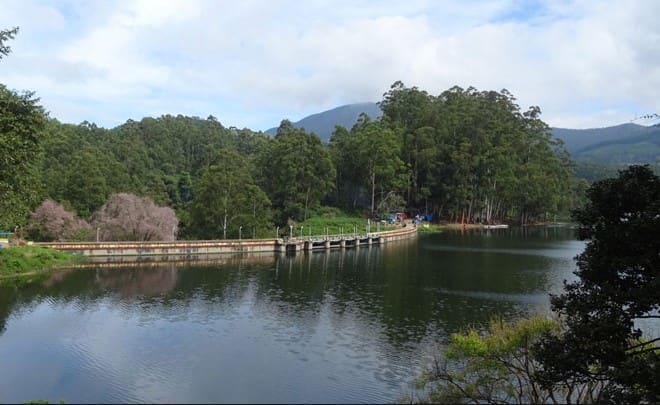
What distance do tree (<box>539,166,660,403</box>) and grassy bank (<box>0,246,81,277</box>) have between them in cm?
3601

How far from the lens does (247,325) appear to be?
26.4 metres

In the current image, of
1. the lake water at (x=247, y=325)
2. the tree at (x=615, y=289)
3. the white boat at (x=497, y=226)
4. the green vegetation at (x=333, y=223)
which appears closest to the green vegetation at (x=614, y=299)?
the tree at (x=615, y=289)

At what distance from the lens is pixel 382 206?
83.2 m

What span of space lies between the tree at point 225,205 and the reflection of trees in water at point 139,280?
437 inches

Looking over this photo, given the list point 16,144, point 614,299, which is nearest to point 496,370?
point 614,299

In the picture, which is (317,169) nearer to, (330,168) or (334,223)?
(330,168)

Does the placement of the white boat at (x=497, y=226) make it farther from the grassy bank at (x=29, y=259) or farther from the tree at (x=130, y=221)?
the grassy bank at (x=29, y=259)

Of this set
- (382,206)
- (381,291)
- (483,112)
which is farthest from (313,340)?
(483,112)

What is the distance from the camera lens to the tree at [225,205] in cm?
5344

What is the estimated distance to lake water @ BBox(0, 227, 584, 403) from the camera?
18.2 metres

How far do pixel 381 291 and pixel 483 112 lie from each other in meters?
69.4

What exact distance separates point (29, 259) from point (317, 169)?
133 feet

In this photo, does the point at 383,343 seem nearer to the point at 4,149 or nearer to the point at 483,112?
the point at 4,149

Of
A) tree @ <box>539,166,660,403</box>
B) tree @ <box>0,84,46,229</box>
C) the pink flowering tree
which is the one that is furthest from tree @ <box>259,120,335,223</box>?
tree @ <box>539,166,660,403</box>
